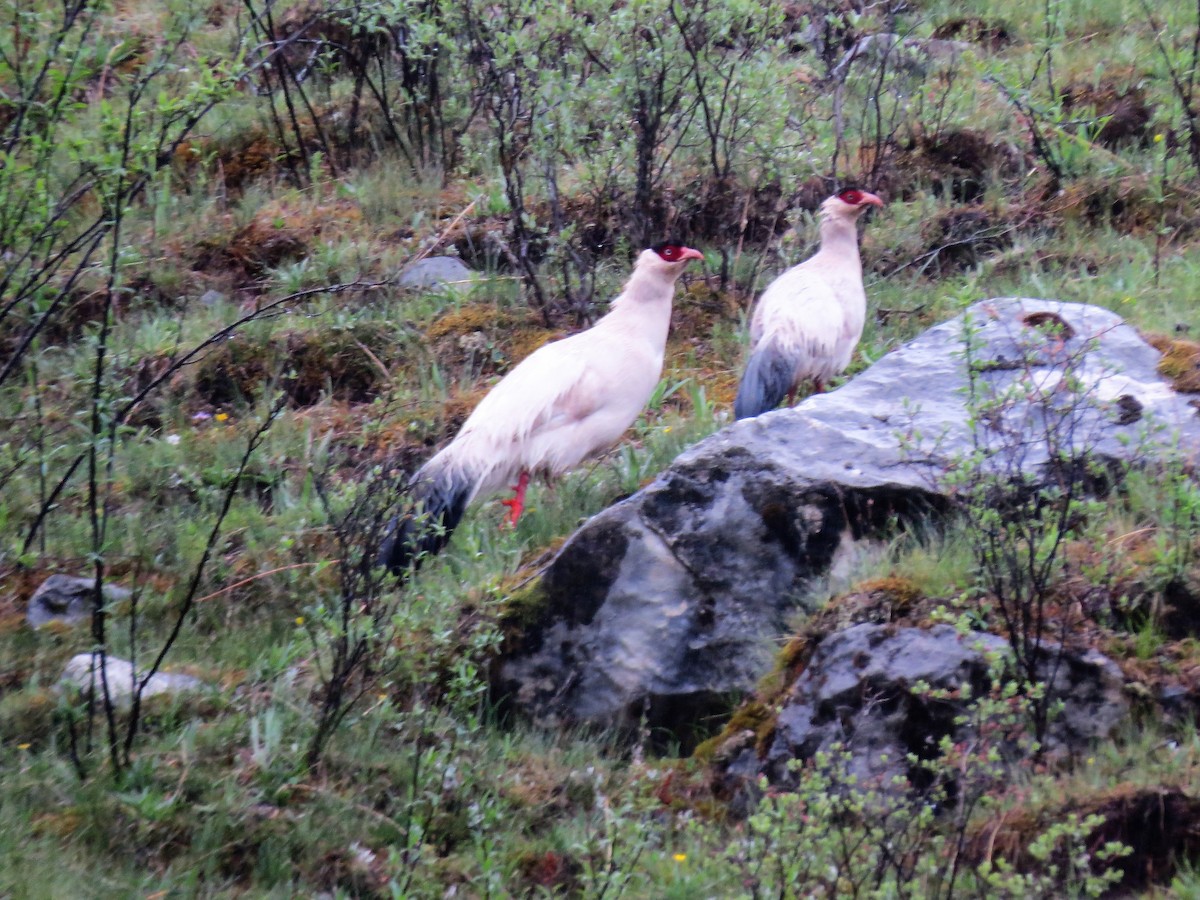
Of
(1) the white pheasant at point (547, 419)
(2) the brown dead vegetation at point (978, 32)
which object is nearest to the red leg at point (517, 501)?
(1) the white pheasant at point (547, 419)

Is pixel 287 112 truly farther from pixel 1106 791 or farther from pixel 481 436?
pixel 1106 791

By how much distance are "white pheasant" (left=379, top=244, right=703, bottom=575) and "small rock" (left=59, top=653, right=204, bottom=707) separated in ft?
4.87

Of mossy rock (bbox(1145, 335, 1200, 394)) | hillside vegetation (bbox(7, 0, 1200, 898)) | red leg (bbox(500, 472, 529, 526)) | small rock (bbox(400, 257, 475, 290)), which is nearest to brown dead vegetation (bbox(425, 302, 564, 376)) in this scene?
hillside vegetation (bbox(7, 0, 1200, 898))

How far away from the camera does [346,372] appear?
757 centimetres

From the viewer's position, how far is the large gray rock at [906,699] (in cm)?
381

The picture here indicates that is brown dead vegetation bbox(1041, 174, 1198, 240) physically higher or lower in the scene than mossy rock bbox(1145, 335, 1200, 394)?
lower

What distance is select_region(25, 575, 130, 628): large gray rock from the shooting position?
16.9 ft

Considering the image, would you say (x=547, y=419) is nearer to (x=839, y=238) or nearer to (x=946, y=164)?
(x=839, y=238)

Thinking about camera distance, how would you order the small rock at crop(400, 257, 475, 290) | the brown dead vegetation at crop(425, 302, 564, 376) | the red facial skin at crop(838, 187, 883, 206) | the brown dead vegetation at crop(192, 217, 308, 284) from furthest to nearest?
the brown dead vegetation at crop(192, 217, 308, 284), the small rock at crop(400, 257, 475, 290), the brown dead vegetation at crop(425, 302, 564, 376), the red facial skin at crop(838, 187, 883, 206)

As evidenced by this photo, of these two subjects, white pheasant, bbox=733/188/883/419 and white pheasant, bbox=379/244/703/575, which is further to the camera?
white pheasant, bbox=733/188/883/419

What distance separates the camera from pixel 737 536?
4770 mm

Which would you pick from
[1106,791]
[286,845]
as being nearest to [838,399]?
[1106,791]

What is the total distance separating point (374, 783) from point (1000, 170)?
6.29 meters

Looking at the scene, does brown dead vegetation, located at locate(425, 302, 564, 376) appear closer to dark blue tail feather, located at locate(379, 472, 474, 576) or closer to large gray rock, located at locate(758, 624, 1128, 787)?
dark blue tail feather, located at locate(379, 472, 474, 576)
